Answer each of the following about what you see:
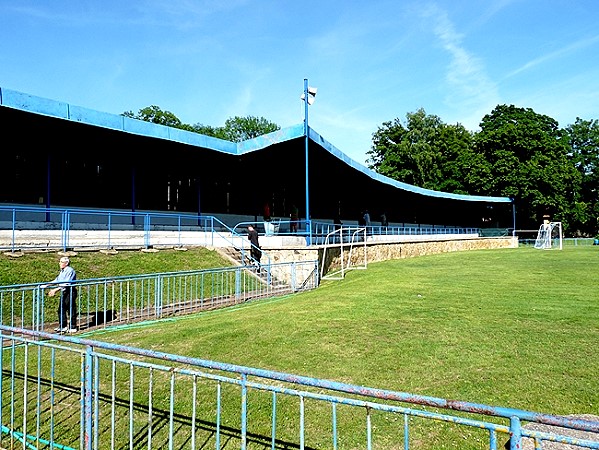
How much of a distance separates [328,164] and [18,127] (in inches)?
608

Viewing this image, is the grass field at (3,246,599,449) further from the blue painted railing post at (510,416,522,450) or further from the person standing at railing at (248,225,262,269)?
the person standing at railing at (248,225,262,269)

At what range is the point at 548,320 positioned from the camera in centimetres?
833

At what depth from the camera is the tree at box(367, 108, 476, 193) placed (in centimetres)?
5572

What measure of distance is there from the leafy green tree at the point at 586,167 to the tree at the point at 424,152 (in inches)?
560

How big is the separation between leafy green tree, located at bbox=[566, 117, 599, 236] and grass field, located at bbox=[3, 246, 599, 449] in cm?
5054

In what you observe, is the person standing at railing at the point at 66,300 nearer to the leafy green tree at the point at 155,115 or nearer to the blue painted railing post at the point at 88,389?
the blue painted railing post at the point at 88,389

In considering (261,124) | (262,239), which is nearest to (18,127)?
(262,239)

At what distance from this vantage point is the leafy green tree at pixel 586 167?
55091mm

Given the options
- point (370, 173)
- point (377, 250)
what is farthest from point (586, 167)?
point (377, 250)

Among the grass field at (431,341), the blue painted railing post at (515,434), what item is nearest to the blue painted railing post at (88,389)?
the grass field at (431,341)

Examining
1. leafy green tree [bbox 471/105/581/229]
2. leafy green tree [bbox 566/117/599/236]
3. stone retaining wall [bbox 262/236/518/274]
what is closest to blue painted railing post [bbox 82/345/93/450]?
stone retaining wall [bbox 262/236/518/274]

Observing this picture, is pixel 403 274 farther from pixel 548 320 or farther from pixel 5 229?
pixel 5 229

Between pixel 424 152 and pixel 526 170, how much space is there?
13631mm

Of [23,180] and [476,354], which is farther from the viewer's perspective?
[23,180]
